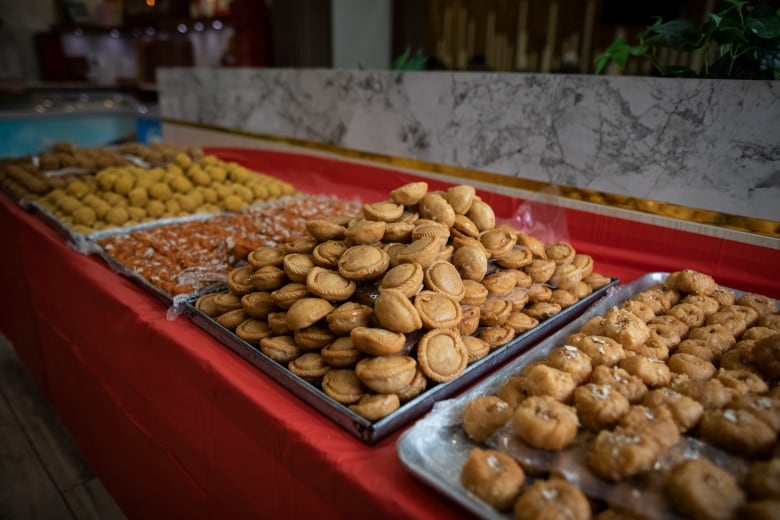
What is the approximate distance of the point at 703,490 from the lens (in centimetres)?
82

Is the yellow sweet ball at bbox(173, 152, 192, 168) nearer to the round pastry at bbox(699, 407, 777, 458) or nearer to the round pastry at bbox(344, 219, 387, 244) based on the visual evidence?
the round pastry at bbox(344, 219, 387, 244)

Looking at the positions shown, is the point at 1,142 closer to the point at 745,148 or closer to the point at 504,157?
the point at 504,157

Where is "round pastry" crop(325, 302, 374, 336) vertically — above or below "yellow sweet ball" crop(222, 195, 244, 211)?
above

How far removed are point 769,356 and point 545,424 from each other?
0.63 m

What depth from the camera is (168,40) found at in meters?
10.2

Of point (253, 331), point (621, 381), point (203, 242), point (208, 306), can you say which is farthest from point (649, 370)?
point (203, 242)

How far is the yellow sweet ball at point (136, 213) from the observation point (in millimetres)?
2838

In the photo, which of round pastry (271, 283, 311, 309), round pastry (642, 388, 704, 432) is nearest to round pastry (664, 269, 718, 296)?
round pastry (642, 388, 704, 432)

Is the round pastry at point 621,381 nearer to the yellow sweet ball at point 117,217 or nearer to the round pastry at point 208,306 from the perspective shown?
the round pastry at point 208,306

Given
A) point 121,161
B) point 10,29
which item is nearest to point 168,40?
point 10,29

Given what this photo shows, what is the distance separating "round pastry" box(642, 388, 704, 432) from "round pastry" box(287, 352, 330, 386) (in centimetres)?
74

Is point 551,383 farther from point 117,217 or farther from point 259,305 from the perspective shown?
point 117,217

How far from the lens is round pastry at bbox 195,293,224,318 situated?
5.42ft

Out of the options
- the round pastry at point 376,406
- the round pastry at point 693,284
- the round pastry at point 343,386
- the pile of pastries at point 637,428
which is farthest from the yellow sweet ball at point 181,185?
the round pastry at point 693,284
